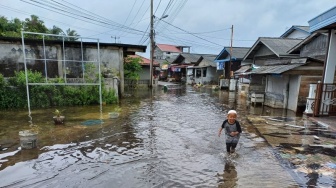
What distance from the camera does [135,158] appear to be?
21.7 feet

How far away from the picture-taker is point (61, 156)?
663 cm

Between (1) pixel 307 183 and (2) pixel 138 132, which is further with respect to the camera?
(2) pixel 138 132

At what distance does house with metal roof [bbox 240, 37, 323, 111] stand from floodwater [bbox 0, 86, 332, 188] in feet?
17.2

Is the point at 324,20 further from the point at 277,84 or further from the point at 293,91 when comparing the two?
the point at 277,84

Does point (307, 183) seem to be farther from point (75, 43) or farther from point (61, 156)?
point (75, 43)


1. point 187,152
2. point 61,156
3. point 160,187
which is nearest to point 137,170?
point 160,187

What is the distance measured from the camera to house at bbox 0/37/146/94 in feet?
50.9

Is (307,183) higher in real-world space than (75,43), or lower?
lower

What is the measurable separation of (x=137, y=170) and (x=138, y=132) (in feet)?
11.5

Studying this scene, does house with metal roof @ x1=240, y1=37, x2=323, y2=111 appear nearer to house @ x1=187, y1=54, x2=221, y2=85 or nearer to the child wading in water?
the child wading in water

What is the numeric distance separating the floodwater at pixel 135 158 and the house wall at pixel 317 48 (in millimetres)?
7563

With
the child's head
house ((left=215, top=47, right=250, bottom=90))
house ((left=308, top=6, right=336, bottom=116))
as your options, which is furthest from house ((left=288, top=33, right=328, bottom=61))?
house ((left=215, top=47, right=250, bottom=90))

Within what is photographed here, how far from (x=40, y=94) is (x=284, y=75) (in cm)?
1543

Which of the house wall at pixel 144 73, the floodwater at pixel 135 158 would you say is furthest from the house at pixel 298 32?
the house wall at pixel 144 73
